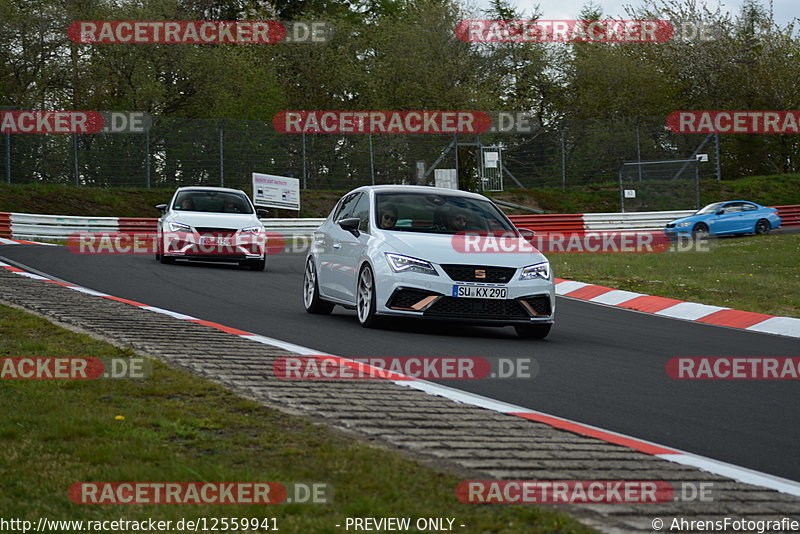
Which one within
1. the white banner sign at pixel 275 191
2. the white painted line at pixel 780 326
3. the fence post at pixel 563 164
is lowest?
→ the white painted line at pixel 780 326

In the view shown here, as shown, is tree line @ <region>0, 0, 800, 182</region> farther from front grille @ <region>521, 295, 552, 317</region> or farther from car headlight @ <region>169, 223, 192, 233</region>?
front grille @ <region>521, 295, 552, 317</region>

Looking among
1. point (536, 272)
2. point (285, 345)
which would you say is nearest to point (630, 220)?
point (536, 272)

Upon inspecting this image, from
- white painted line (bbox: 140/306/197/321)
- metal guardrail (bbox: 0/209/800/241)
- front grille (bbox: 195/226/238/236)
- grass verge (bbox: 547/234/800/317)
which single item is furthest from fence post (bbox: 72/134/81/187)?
white painted line (bbox: 140/306/197/321)

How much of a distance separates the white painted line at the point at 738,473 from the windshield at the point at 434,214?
6.53 m

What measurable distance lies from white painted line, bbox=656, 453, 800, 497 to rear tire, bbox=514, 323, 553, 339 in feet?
18.7

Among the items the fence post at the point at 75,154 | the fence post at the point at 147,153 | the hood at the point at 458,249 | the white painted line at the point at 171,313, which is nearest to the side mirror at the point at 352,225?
the hood at the point at 458,249

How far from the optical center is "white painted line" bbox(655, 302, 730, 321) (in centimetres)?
1542

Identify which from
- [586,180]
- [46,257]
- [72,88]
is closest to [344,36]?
[72,88]

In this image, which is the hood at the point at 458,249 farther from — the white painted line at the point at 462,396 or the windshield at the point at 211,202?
the windshield at the point at 211,202

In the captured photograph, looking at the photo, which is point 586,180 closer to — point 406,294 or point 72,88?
point 72,88

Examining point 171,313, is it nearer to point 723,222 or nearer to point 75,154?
point 75,154

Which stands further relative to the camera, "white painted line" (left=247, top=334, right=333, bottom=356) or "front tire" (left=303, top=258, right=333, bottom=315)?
"front tire" (left=303, top=258, right=333, bottom=315)

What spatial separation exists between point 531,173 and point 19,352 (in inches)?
1305

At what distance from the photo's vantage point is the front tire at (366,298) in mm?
11477
